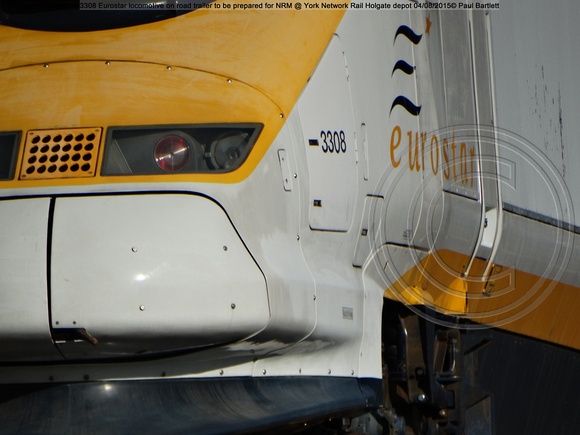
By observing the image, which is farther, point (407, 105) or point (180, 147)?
point (407, 105)

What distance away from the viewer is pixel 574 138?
670cm

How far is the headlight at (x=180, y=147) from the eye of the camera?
372 centimetres

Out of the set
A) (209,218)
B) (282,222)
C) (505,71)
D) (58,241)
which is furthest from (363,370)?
(505,71)

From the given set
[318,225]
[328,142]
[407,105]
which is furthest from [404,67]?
[318,225]

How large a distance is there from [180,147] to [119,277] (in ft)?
1.89

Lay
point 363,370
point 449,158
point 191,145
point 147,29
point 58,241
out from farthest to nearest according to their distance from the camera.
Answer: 1. point 449,158
2. point 363,370
3. point 147,29
4. point 191,145
5. point 58,241

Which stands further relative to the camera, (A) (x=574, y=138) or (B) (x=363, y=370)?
(A) (x=574, y=138)

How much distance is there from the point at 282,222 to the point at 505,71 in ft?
8.14

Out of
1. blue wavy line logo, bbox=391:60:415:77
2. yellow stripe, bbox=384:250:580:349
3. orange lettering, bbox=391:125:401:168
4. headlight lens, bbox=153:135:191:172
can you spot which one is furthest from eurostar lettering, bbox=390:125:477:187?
headlight lens, bbox=153:135:191:172

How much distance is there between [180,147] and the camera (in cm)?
374

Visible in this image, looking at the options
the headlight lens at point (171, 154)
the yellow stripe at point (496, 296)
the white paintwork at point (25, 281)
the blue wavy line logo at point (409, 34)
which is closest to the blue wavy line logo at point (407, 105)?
the blue wavy line logo at point (409, 34)

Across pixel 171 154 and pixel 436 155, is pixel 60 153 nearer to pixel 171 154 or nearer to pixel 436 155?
pixel 171 154

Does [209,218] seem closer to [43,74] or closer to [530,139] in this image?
[43,74]

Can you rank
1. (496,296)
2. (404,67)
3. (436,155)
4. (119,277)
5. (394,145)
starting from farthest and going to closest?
(496,296)
(436,155)
(404,67)
(394,145)
(119,277)
